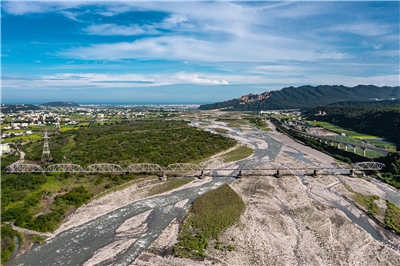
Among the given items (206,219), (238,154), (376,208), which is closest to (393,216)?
(376,208)

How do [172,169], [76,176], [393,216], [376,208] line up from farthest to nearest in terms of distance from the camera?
[172,169]
[76,176]
[376,208]
[393,216]

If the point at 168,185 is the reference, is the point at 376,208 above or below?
below

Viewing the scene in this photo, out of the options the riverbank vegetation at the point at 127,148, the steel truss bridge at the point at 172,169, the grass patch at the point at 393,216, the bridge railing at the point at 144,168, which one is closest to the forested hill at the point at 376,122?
the bridge railing at the point at 144,168

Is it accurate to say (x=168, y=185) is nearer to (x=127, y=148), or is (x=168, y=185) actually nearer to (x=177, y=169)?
(x=177, y=169)

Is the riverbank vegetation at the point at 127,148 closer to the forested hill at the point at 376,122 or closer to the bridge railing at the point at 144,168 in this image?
the bridge railing at the point at 144,168

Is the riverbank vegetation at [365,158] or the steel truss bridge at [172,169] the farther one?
the riverbank vegetation at [365,158]

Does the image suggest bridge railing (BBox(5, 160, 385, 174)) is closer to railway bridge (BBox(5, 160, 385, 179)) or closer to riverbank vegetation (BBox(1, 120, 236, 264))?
railway bridge (BBox(5, 160, 385, 179))

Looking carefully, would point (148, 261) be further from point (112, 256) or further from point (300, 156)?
point (300, 156)

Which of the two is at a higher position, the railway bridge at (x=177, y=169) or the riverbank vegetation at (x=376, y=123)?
the riverbank vegetation at (x=376, y=123)

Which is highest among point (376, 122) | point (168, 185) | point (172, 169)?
point (376, 122)
